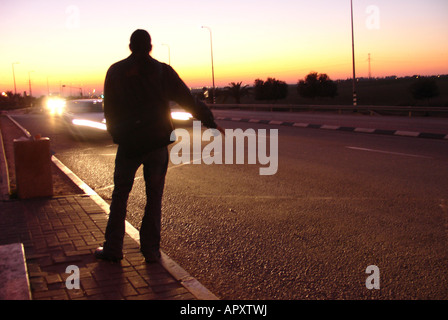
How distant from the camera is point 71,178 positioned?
8602 mm

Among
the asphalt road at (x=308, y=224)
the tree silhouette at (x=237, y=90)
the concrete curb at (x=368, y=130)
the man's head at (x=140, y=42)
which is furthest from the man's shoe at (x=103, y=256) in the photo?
the tree silhouette at (x=237, y=90)

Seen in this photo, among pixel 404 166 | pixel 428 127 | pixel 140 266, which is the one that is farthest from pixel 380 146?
pixel 140 266

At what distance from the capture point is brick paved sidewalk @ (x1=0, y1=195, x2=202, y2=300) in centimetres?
363

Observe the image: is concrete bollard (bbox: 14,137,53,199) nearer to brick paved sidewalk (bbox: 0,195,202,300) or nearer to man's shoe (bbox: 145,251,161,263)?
brick paved sidewalk (bbox: 0,195,202,300)

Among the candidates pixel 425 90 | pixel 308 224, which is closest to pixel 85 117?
pixel 308 224

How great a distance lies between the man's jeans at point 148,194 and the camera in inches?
165

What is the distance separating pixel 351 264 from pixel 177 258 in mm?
1588

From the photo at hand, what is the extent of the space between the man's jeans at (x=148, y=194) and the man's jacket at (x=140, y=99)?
14 centimetres

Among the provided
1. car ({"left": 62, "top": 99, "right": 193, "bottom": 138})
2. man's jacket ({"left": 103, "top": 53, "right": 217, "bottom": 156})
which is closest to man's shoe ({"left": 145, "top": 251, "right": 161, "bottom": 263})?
man's jacket ({"left": 103, "top": 53, "right": 217, "bottom": 156})

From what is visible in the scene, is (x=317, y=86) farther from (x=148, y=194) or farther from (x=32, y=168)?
(x=148, y=194)

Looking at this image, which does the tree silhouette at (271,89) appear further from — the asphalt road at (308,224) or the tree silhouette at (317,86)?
the asphalt road at (308,224)

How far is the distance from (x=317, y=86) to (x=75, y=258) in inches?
2744

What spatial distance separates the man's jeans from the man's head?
2.81ft

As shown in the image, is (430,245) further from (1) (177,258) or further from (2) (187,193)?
(2) (187,193)
